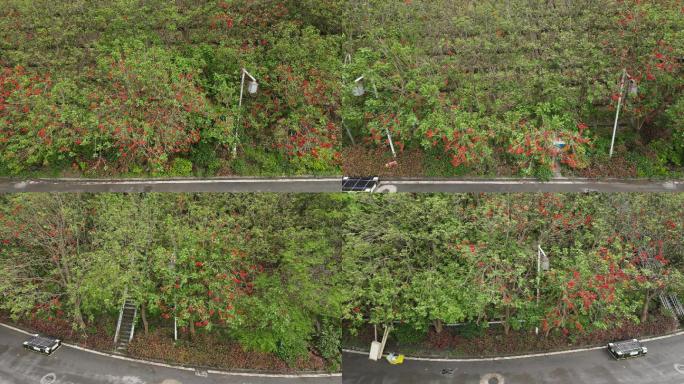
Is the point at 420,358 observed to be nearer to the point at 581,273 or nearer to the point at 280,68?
the point at 581,273

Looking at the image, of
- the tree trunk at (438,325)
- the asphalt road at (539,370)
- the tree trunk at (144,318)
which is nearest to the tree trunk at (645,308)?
the asphalt road at (539,370)

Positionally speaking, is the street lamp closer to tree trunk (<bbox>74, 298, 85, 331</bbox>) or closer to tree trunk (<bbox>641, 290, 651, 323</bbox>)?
tree trunk (<bbox>74, 298, 85, 331</bbox>)

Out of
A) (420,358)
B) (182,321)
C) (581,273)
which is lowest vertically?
(420,358)

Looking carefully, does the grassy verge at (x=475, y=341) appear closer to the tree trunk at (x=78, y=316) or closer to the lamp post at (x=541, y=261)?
the lamp post at (x=541, y=261)

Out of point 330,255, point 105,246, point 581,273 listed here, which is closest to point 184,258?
point 105,246

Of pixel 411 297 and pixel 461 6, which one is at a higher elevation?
pixel 461 6

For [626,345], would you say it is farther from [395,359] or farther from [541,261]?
[395,359]
